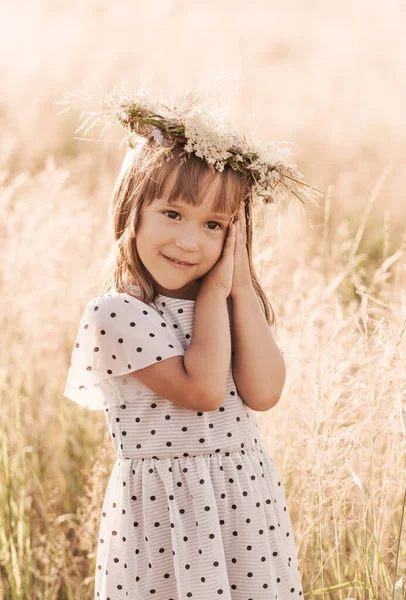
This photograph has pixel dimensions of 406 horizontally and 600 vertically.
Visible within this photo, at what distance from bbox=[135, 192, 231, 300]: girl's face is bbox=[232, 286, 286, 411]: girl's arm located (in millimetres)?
177

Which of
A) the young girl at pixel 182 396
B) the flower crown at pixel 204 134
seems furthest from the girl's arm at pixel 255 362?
the flower crown at pixel 204 134

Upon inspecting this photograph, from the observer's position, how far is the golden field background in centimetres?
223

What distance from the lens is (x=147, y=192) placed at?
189cm

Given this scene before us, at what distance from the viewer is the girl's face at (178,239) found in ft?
6.07

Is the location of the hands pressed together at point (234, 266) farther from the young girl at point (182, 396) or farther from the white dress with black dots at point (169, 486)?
the white dress with black dots at point (169, 486)

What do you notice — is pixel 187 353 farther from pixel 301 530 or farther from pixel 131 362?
pixel 301 530

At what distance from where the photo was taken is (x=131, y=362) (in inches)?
71.3

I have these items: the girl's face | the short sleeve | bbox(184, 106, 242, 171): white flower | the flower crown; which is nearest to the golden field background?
the flower crown

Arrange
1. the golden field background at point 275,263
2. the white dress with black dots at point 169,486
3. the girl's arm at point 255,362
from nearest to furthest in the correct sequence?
the white dress with black dots at point 169,486 < the girl's arm at point 255,362 < the golden field background at point 275,263

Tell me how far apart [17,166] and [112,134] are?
0.84 meters

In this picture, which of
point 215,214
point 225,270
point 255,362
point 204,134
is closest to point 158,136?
point 204,134

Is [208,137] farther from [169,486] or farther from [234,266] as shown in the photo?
[169,486]

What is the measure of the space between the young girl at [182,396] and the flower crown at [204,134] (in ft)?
0.11

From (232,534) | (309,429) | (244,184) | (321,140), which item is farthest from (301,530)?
(321,140)
